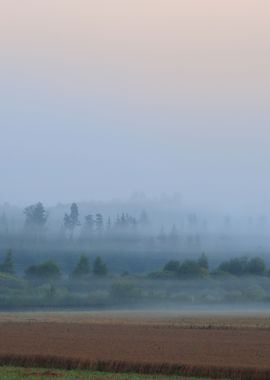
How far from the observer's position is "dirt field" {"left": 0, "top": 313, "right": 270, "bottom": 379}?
1302 inches

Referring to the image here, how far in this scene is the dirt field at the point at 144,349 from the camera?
33062mm

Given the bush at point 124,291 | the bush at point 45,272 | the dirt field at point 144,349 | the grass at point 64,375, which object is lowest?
the grass at point 64,375

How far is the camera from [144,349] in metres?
37.5

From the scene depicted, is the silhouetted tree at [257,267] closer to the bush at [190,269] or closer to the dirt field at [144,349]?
the bush at [190,269]

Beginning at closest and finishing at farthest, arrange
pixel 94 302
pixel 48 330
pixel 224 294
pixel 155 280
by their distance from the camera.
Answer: pixel 48 330
pixel 94 302
pixel 224 294
pixel 155 280

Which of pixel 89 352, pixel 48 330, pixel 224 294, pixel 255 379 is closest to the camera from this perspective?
pixel 255 379

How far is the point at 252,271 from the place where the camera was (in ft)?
387

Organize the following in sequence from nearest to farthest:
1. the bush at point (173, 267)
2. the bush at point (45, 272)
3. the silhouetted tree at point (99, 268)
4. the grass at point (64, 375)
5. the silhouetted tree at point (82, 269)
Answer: the grass at point (64, 375) < the bush at point (45, 272) < the silhouetted tree at point (82, 269) < the silhouetted tree at point (99, 268) < the bush at point (173, 267)

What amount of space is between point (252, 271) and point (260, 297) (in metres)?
13.1

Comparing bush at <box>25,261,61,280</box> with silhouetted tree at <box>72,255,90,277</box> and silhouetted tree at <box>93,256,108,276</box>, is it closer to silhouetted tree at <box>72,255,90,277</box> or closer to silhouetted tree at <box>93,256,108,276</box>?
silhouetted tree at <box>72,255,90,277</box>

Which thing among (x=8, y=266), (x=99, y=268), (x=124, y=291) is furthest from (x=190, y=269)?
(x=8, y=266)

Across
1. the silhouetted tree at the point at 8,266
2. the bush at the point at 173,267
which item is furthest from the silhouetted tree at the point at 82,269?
the bush at the point at 173,267

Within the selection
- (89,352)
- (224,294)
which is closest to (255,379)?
(89,352)

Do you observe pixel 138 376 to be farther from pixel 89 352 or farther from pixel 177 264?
pixel 177 264
